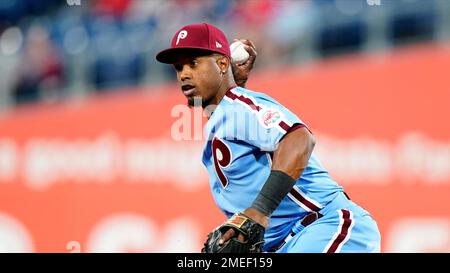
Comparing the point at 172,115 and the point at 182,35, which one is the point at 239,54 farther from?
the point at 172,115

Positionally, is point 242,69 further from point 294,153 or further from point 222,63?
point 294,153

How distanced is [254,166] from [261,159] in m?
0.04

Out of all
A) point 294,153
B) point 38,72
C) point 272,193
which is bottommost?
point 272,193

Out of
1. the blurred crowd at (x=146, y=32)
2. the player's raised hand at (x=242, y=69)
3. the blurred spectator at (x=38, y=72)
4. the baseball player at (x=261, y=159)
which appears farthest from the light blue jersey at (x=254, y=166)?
the blurred spectator at (x=38, y=72)

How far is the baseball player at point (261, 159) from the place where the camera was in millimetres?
3439

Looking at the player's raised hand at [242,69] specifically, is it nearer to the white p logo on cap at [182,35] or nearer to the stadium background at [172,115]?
the white p logo on cap at [182,35]

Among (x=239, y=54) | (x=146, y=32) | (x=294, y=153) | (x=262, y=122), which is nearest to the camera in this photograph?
(x=294, y=153)

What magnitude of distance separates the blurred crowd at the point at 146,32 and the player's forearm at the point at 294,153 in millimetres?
3773

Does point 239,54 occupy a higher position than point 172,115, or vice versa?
point 239,54

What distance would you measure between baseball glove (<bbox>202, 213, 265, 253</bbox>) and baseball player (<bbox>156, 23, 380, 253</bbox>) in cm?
4

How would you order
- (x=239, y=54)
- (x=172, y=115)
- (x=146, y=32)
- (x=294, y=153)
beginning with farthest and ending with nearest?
1. (x=146, y=32)
2. (x=172, y=115)
3. (x=239, y=54)
4. (x=294, y=153)

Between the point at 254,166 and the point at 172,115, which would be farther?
the point at 172,115

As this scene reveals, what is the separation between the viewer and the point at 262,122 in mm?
3482

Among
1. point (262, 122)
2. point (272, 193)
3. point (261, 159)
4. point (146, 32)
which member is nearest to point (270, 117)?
point (262, 122)
